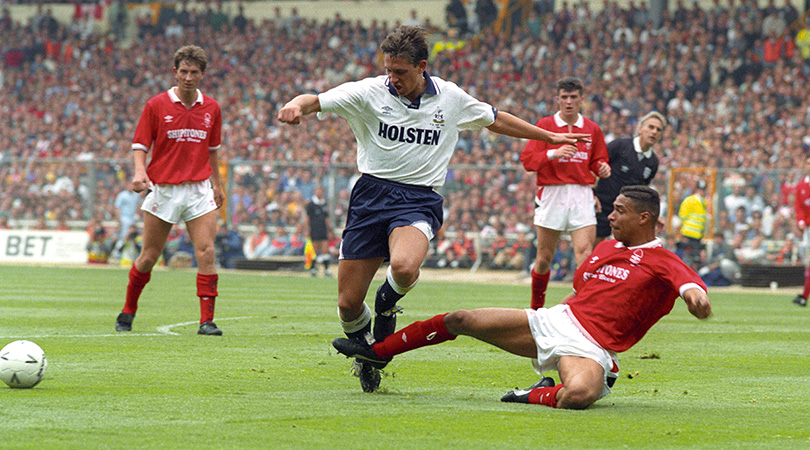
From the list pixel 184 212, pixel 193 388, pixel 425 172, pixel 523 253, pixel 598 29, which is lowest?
pixel 523 253

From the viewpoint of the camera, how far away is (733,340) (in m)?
9.64

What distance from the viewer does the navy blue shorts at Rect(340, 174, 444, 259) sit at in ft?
20.3

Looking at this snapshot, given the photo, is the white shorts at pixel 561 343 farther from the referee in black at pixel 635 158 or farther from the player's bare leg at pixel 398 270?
the referee in black at pixel 635 158

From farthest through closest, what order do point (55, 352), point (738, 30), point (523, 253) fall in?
point (738, 30) < point (523, 253) < point (55, 352)

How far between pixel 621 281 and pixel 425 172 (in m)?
1.37

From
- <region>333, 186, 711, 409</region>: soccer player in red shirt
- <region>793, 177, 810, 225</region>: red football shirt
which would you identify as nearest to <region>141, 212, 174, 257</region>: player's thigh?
<region>333, 186, 711, 409</region>: soccer player in red shirt

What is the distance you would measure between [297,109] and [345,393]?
1.60m

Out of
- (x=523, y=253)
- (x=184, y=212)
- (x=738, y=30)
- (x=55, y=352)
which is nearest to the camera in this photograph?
(x=55, y=352)

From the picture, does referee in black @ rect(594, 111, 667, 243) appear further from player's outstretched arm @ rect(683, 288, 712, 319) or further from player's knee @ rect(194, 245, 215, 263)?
player's outstretched arm @ rect(683, 288, 712, 319)

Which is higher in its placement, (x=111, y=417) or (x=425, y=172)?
(x=425, y=172)

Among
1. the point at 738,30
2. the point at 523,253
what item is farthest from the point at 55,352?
the point at 738,30

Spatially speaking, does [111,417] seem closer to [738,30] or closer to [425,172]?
[425,172]

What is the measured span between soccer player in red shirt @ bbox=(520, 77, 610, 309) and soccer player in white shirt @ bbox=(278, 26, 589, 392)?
181 inches

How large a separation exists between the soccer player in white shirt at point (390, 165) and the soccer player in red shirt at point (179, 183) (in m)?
3.04
